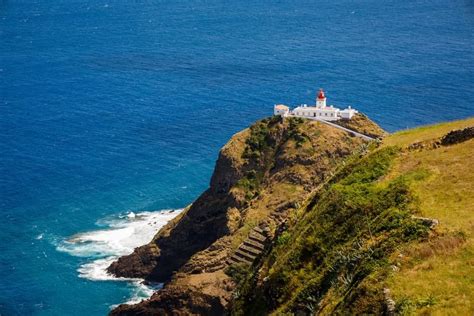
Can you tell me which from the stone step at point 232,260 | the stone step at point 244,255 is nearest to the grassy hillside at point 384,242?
the stone step at point 244,255

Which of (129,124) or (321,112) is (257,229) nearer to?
(321,112)

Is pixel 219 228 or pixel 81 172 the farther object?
pixel 81 172

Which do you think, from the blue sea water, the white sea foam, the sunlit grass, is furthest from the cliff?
the blue sea water

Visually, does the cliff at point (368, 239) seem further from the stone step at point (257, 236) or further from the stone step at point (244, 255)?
the stone step at point (257, 236)

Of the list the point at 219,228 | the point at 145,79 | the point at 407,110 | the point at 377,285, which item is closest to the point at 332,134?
the point at 219,228

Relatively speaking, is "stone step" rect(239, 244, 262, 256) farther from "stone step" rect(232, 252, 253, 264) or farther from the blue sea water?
the blue sea water

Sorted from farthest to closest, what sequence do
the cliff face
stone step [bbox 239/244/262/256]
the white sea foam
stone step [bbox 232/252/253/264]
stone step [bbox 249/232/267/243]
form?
the white sea foam, the cliff face, stone step [bbox 249/232/267/243], stone step [bbox 232/252/253/264], stone step [bbox 239/244/262/256]

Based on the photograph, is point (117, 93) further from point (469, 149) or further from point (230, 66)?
A: point (469, 149)
